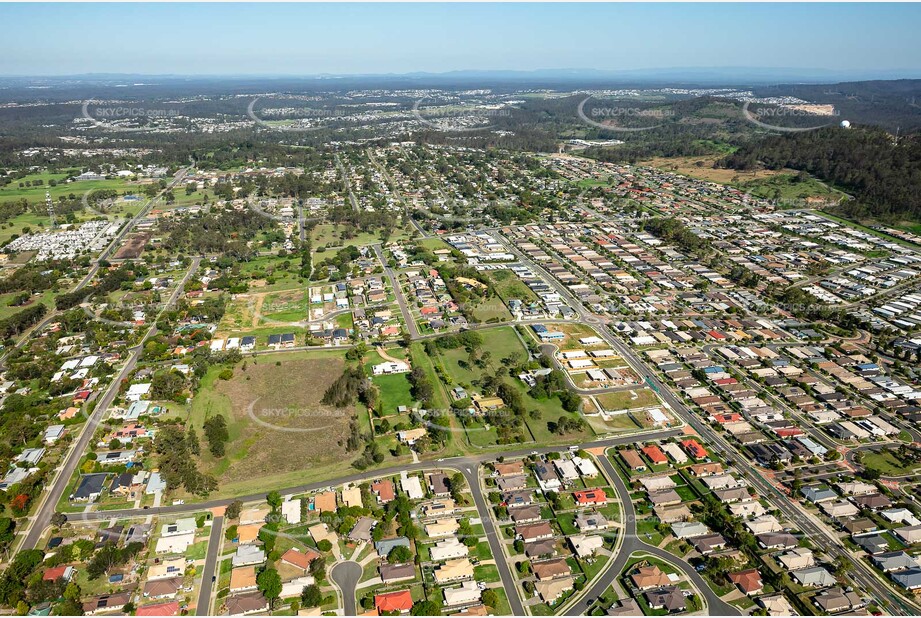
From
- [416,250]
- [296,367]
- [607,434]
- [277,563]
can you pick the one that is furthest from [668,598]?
[416,250]

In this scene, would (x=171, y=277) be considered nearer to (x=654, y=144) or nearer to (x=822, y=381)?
(x=822, y=381)

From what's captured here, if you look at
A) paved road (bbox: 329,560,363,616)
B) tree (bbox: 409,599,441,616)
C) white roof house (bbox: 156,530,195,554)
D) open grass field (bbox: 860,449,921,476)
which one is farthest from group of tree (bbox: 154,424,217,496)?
open grass field (bbox: 860,449,921,476)

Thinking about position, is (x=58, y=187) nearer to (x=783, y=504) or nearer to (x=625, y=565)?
(x=625, y=565)

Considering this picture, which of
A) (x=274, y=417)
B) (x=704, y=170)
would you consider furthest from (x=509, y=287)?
(x=704, y=170)

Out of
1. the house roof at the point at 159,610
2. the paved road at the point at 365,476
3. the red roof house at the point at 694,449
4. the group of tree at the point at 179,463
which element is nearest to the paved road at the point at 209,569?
the house roof at the point at 159,610

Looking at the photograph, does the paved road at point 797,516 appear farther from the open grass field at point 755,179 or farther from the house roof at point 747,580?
the open grass field at point 755,179

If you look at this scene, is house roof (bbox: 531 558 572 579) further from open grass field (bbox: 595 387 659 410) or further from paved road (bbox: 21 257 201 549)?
paved road (bbox: 21 257 201 549)
